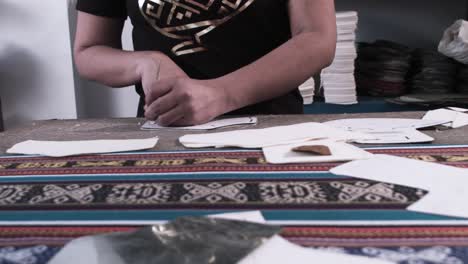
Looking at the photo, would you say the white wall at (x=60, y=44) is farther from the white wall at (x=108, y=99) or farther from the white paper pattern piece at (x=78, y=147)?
the white paper pattern piece at (x=78, y=147)

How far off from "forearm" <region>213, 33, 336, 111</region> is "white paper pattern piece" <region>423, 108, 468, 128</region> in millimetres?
225

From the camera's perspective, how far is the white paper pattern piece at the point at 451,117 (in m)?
0.82

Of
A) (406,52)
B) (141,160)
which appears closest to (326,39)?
(141,160)

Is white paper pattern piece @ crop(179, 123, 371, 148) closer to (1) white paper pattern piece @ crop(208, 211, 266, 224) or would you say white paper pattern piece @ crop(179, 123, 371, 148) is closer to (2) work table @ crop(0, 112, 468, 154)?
(2) work table @ crop(0, 112, 468, 154)

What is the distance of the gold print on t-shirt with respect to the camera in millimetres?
1007

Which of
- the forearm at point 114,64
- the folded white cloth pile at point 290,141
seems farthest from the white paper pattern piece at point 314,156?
the forearm at point 114,64

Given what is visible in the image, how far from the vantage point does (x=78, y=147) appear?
71 cm

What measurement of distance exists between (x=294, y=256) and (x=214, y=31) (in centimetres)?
74

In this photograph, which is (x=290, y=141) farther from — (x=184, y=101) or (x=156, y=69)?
(x=156, y=69)

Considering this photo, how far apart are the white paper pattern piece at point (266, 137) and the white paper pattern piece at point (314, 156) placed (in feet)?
0.08

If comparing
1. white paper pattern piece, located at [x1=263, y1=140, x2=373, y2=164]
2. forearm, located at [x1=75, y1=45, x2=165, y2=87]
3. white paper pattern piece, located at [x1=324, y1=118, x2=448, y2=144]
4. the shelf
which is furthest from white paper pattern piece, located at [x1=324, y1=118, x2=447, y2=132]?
the shelf

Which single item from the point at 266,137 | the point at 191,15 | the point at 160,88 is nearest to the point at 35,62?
the point at 191,15

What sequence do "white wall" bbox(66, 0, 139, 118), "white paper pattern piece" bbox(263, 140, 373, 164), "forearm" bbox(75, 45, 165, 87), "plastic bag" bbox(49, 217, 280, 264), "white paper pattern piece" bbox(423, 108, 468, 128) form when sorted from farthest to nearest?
"white wall" bbox(66, 0, 139, 118), "forearm" bbox(75, 45, 165, 87), "white paper pattern piece" bbox(423, 108, 468, 128), "white paper pattern piece" bbox(263, 140, 373, 164), "plastic bag" bbox(49, 217, 280, 264)

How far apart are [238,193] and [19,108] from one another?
5.10 feet
